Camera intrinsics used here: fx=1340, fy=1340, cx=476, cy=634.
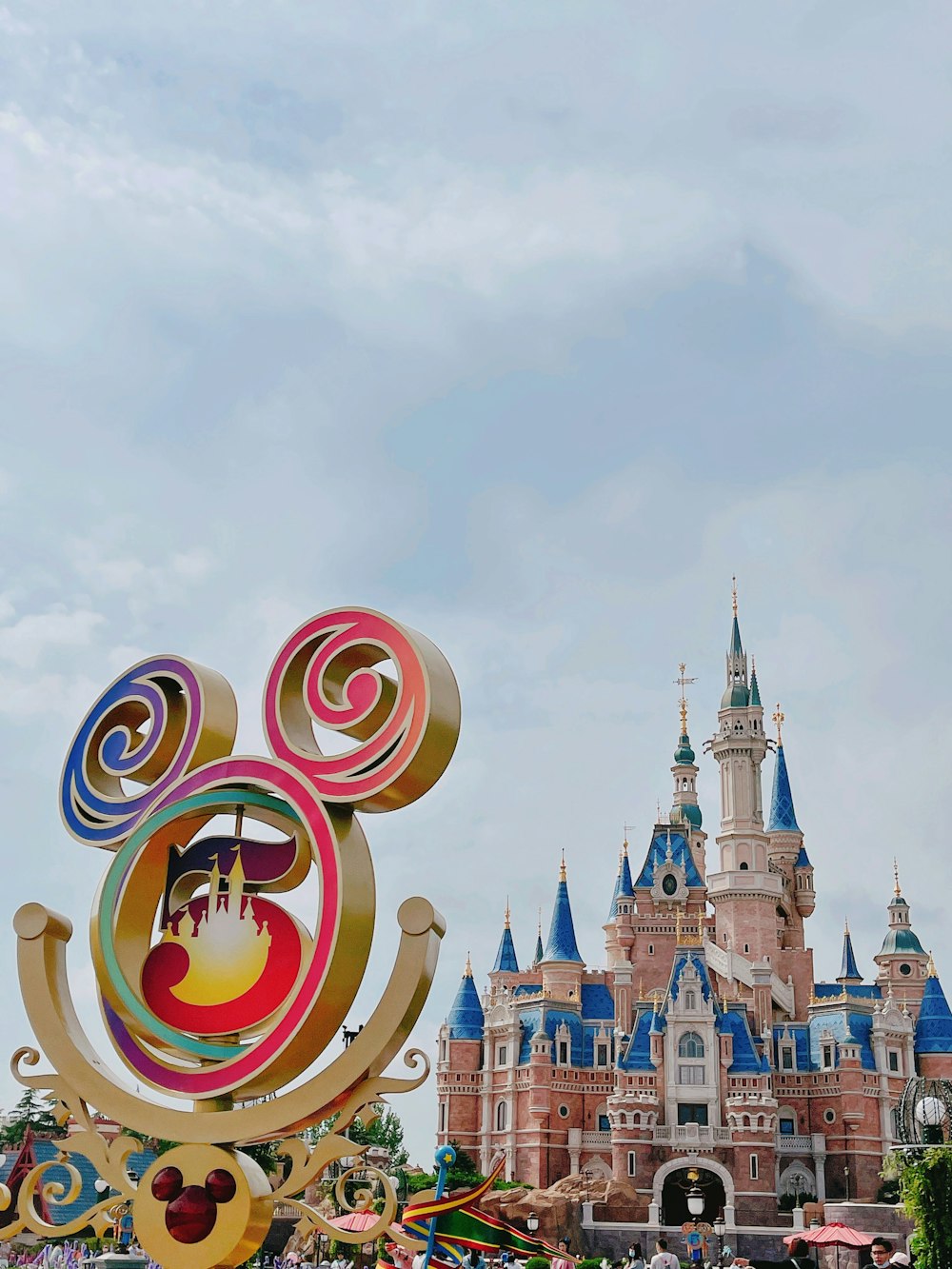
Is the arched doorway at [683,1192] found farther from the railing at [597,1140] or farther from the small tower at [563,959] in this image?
the small tower at [563,959]

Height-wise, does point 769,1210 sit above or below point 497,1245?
above

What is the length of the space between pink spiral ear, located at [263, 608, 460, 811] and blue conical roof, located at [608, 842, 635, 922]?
166 ft

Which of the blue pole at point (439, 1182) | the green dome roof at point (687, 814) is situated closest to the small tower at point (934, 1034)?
the green dome roof at point (687, 814)

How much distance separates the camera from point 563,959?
56500 mm

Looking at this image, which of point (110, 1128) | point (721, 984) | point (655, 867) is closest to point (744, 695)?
point (655, 867)

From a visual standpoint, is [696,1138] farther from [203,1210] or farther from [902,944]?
[203,1210]

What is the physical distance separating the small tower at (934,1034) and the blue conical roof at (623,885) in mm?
13171

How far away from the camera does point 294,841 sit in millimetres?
8930

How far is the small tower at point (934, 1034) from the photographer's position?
180 feet

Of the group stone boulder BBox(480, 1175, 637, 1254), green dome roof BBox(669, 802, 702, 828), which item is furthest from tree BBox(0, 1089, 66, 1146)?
green dome roof BBox(669, 802, 702, 828)

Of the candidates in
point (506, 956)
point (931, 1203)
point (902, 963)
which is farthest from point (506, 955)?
point (931, 1203)

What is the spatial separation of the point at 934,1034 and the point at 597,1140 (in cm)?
1529

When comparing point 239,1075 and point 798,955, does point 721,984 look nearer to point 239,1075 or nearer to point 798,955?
point 798,955

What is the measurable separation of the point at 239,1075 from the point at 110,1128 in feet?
128
